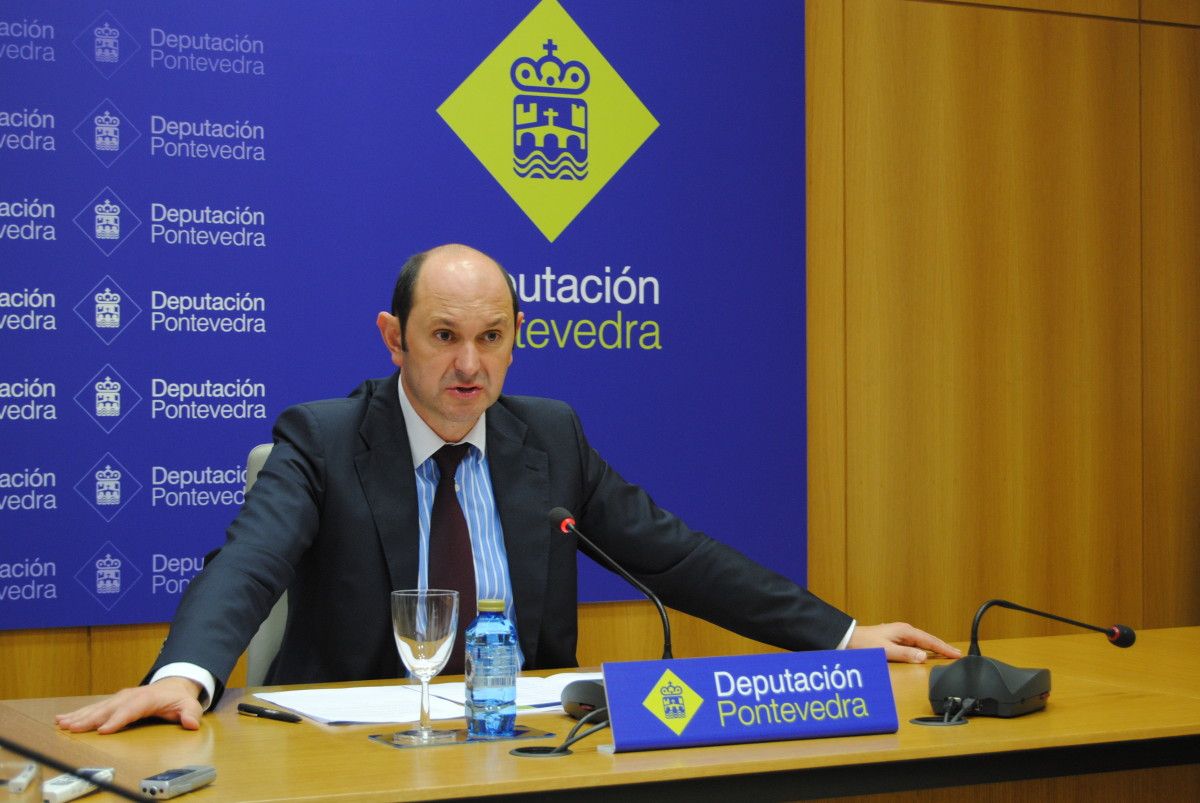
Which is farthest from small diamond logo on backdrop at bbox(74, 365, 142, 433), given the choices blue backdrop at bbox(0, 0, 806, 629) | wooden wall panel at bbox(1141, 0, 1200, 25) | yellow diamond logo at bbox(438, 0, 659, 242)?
wooden wall panel at bbox(1141, 0, 1200, 25)

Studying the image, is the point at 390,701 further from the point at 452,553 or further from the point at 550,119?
the point at 550,119

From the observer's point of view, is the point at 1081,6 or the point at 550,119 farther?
the point at 1081,6

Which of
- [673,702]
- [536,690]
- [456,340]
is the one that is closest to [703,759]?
[673,702]

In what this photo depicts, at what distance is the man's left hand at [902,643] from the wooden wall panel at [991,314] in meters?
1.78

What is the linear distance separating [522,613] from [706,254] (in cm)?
171

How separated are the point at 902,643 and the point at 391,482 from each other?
0.94m

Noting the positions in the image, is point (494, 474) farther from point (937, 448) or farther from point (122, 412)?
point (937, 448)

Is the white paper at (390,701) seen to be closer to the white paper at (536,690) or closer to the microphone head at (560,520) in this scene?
the white paper at (536,690)

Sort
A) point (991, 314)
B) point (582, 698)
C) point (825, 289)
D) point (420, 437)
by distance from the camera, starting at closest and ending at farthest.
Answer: point (582, 698) < point (420, 437) < point (825, 289) < point (991, 314)

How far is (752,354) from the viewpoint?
3.92 m

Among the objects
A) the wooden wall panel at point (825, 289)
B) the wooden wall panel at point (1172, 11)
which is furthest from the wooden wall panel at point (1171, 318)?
the wooden wall panel at point (825, 289)

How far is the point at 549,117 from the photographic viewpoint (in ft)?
12.2

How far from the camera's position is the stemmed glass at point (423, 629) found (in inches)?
64.1

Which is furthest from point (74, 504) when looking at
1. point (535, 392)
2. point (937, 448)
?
point (937, 448)
